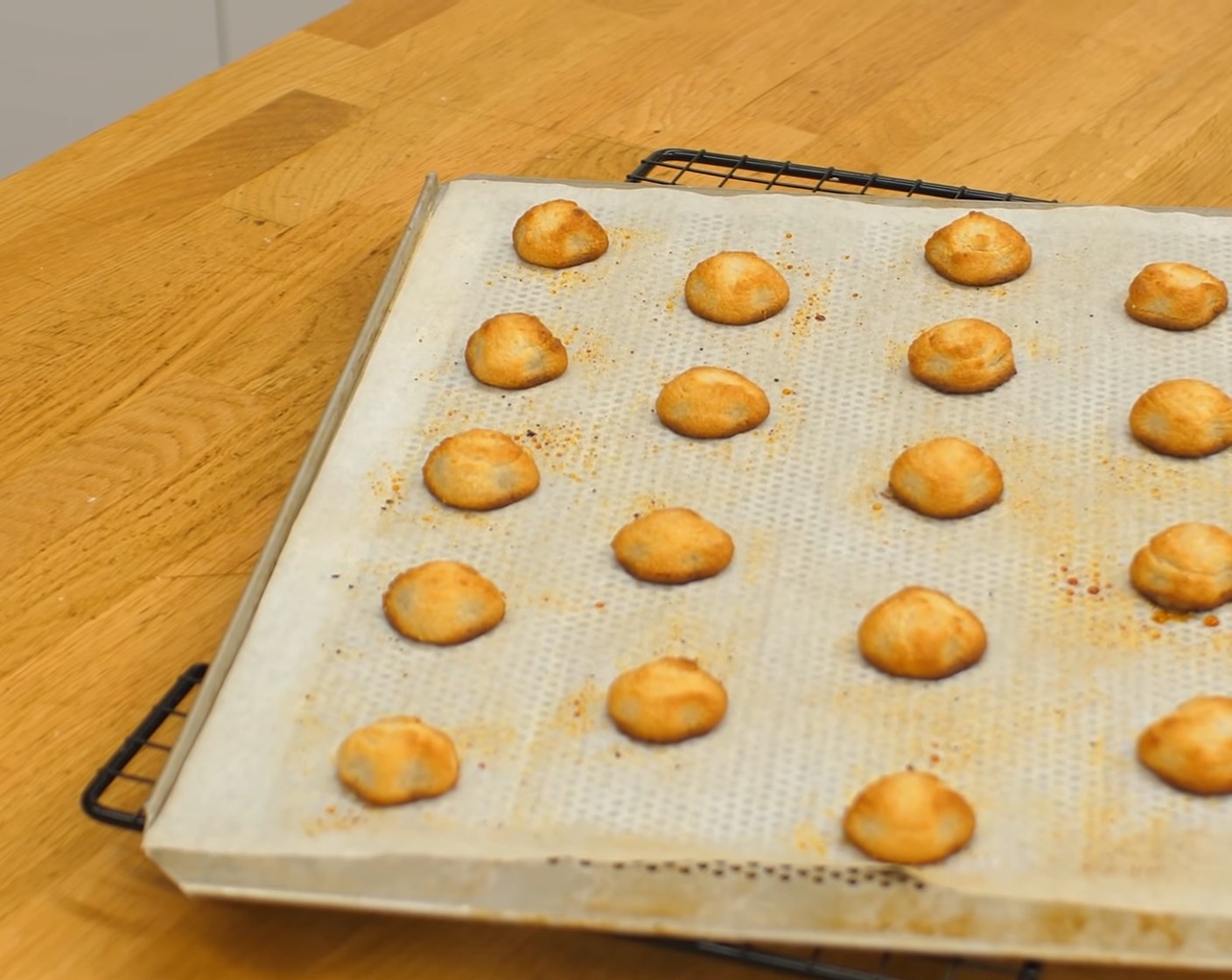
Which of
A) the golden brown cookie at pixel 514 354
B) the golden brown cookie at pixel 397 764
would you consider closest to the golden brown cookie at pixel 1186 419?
the golden brown cookie at pixel 514 354

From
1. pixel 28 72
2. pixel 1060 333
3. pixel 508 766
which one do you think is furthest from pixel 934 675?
pixel 28 72

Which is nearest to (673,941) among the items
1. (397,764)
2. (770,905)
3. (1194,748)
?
(770,905)

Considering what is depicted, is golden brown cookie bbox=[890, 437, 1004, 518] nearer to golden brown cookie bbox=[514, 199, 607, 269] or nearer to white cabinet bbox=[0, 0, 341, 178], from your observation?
golden brown cookie bbox=[514, 199, 607, 269]

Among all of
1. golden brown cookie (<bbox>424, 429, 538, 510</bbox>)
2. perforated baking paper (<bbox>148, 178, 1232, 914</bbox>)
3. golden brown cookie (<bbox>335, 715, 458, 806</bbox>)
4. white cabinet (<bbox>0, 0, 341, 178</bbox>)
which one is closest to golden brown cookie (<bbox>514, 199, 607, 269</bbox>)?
perforated baking paper (<bbox>148, 178, 1232, 914</bbox>)

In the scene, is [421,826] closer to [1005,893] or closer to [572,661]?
[572,661]

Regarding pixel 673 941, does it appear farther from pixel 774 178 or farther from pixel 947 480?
pixel 774 178
